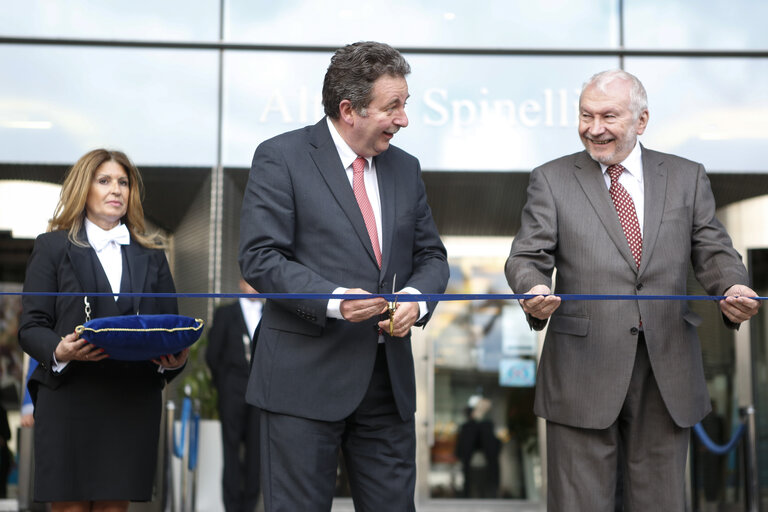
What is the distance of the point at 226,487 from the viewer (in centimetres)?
654

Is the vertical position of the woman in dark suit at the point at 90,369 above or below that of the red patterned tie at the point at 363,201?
below

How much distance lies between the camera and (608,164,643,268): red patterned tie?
3.21 meters

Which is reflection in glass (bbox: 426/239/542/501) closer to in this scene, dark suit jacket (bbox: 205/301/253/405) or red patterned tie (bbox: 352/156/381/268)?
dark suit jacket (bbox: 205/301/253/405)

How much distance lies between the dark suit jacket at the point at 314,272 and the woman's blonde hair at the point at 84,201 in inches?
35.3

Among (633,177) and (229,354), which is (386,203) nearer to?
(633,177)

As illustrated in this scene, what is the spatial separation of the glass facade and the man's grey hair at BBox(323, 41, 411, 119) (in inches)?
143

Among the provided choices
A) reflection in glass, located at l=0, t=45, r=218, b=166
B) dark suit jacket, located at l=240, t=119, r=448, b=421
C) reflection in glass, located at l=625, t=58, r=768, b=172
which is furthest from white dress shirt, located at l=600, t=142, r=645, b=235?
reflection in glass, located at l=0, t=45, r=218, b=166

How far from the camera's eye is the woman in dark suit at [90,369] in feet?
11.5

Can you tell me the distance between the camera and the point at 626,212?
3262mm

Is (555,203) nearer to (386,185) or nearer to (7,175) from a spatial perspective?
(386,185)

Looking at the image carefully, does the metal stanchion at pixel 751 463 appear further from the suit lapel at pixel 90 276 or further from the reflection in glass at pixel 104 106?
the suit lapel at pixel 90 276

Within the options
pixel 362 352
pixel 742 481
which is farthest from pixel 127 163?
pixel 742 481

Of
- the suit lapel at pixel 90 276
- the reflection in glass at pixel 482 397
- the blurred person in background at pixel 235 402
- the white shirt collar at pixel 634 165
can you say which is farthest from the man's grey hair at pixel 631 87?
the reflection in glass at pixel 482 397

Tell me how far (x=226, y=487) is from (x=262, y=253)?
395 centimetres
